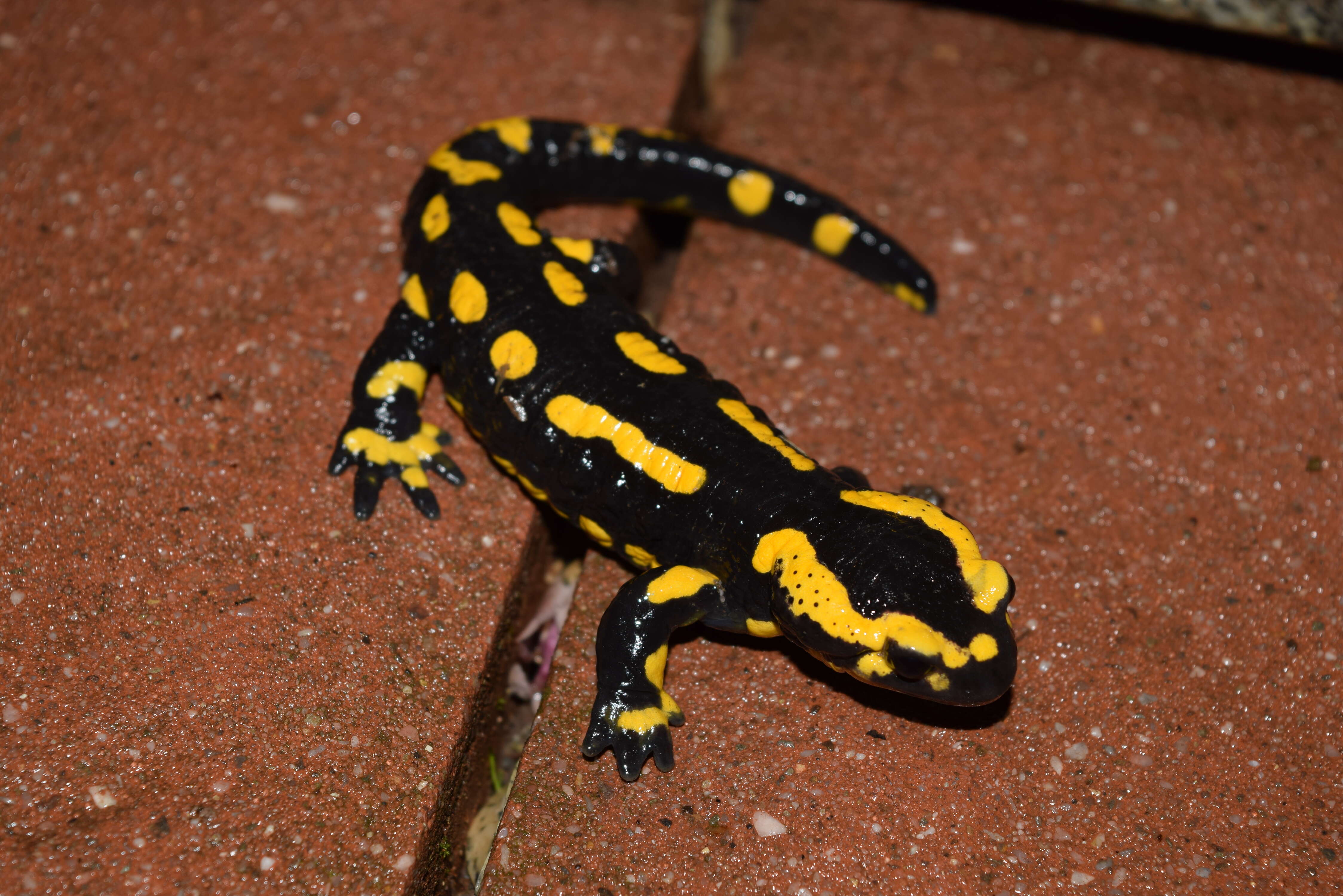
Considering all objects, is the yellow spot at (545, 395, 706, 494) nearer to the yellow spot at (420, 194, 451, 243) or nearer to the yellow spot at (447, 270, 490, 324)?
the yellow spot at (447, 270, 490, 324)

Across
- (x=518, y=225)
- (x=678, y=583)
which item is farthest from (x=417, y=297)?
(x=678, y=583)

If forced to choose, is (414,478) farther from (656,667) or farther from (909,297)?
(909,297)

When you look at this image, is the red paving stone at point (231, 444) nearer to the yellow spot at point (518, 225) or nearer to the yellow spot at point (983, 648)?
the yellow spot at point (518, 225)

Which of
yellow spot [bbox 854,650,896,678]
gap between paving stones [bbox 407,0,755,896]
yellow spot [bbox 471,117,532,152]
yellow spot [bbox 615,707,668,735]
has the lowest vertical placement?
gap between paving stones [bbox 407,0,755,896]

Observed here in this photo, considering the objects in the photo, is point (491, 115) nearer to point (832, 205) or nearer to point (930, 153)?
point (832, 205)

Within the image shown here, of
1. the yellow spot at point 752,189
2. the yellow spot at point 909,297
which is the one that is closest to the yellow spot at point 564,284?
the yellow spot at point 752,189

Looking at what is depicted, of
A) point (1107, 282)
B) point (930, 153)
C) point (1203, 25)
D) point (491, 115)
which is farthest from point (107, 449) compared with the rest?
point (1203, 25)

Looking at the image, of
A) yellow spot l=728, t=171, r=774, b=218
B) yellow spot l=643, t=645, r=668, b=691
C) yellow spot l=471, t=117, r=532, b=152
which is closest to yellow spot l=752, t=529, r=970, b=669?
yellow spot l=643, t=645, r=668, b=691
